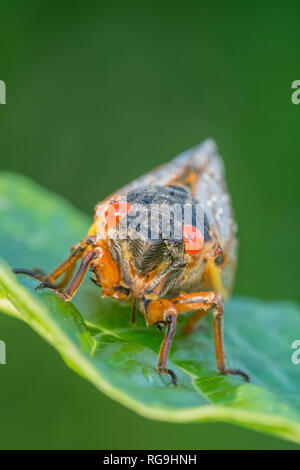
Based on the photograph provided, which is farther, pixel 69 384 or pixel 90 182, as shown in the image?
pixel 90 182

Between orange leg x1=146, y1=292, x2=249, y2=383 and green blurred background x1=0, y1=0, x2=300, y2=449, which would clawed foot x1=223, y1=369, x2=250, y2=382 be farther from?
green blurred background x1=0, y1=0, x2=300, y2=449

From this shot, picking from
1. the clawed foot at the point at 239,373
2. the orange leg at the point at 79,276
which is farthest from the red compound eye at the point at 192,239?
the clawed foot at the point at 239,373

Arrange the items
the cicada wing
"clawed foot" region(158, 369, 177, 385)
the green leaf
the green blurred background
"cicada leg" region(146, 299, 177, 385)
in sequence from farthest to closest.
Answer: the green blurred background < the cicada wing < "cicada leg" region(146, 299, 177, 385) < "clawed foot" region(158, 369, 177, 385) < the green leaf

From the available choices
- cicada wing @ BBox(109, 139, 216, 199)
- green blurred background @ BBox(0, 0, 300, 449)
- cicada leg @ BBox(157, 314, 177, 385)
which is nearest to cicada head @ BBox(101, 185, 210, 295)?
cicada leg @ BBox(157, 314, 177, 385)

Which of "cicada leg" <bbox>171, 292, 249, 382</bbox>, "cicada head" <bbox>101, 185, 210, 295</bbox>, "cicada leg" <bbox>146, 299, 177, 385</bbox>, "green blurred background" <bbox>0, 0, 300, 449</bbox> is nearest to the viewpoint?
"cicada leg" <bbox>146, 299, 177, 385</bbox>

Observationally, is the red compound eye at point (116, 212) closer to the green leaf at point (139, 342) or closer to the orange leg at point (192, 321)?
the green leaf at point (139, 342)

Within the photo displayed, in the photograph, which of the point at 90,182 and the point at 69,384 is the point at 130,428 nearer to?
the point at 69,384

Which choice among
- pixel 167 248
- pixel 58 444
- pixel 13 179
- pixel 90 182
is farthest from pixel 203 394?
pixel 90 182
